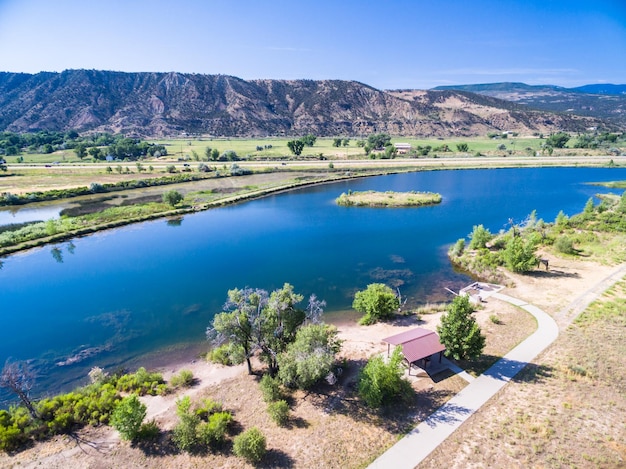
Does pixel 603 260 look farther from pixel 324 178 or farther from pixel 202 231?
pixel 324 178

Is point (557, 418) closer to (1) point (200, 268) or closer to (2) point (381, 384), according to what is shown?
(2) point (381, 384)

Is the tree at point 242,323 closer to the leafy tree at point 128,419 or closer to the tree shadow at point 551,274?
the leafy tree at point 128,419

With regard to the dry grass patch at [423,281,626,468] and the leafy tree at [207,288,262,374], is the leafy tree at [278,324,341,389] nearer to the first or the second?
the leafy tree at [207,288,262,374]

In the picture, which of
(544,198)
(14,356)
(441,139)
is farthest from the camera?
(441,139)

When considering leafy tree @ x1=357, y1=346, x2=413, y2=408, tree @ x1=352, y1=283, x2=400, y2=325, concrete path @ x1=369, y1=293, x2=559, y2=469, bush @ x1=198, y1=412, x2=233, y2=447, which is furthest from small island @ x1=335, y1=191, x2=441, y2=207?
bush @ x1=198, y1=412, x2=233, y2=447

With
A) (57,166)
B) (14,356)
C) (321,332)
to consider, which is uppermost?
(57,166)

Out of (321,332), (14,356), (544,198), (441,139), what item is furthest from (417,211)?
(441,139)

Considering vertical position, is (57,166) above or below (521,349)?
above
